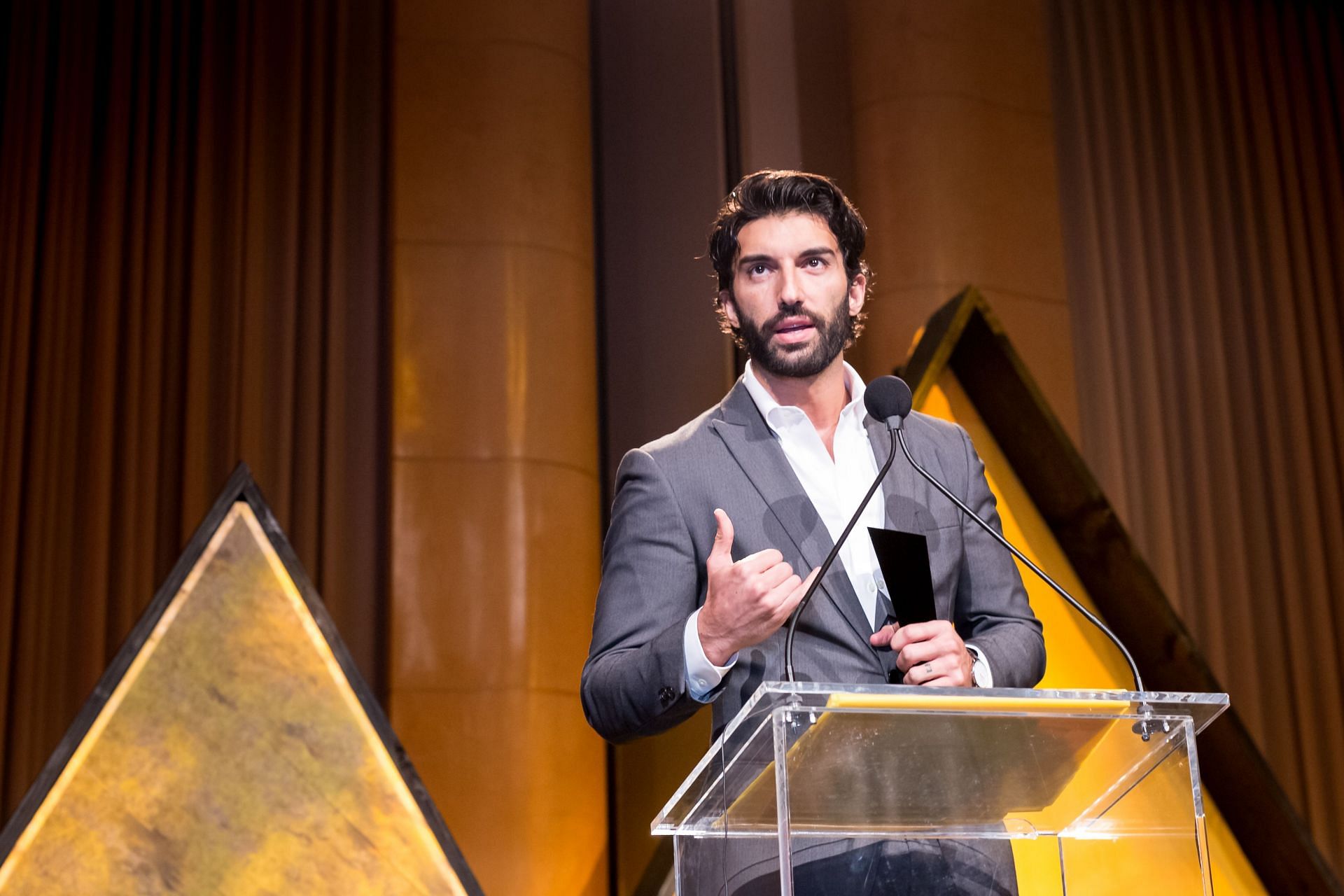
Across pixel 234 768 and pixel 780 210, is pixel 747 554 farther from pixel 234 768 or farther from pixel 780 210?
pixel 234 768

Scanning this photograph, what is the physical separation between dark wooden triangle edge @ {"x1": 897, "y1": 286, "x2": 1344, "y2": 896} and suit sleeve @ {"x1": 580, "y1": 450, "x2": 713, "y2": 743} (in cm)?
107

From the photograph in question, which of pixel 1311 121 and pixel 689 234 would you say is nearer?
pixel 689 234

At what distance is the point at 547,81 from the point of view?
13.2 ft

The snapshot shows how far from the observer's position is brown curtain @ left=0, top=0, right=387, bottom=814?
11.8 feet

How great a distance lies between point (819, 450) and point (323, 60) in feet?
9.73

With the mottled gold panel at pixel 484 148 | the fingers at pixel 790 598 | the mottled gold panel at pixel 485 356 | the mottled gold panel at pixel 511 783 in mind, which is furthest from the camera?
the mottled gold panel at pixel 484 148

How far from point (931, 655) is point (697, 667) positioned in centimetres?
23

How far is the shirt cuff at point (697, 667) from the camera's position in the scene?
4.28 feet

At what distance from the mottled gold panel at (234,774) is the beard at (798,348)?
771 mm

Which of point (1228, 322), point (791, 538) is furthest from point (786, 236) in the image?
point (1228, 322)

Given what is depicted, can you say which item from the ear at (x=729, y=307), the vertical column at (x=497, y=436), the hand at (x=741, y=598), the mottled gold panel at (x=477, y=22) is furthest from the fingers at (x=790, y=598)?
the mottled gold panel at (x=477, y=22)

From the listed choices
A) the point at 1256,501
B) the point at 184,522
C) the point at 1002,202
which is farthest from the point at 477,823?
the point at 1256,501

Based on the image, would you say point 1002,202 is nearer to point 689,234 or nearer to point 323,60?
point 689,234

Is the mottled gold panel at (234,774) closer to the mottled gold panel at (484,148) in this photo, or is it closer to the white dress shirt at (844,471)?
the white dress shirt at (844,471)
